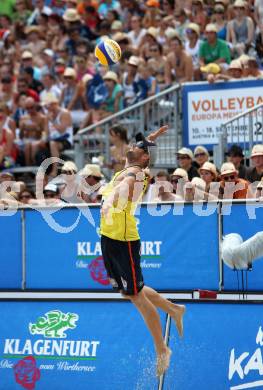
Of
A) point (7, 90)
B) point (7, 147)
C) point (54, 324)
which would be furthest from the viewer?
point (7, 90)

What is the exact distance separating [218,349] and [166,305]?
79 centimetres

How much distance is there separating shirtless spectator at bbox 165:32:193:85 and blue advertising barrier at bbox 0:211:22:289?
5261 mm

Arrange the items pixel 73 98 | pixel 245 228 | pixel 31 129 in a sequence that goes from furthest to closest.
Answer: pixel 73 98
pixel 31 129
pixel 245 228

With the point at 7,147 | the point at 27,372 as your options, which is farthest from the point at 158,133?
the point at 7,147

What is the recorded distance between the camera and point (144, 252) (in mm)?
12375

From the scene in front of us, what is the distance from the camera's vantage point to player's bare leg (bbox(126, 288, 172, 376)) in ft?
34.8

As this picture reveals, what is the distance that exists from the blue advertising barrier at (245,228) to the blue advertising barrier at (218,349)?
720 millimetres

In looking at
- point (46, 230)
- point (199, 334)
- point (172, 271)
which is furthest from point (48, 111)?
point (199, 334)

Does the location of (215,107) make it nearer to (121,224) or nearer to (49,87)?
(49,87)

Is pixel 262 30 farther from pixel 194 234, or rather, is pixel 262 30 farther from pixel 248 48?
pixel 194 234

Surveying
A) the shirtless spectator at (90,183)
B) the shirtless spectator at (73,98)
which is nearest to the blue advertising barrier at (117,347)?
the shirtless spectator at (90,183)

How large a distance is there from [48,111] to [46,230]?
18.3 ft

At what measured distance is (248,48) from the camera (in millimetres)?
17312

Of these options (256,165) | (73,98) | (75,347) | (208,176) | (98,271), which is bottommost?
(75,347)
